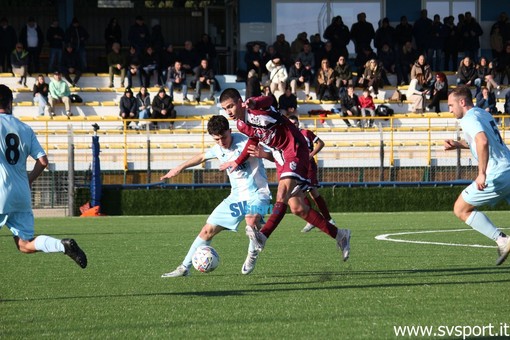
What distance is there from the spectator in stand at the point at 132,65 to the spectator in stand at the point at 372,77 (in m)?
6.89

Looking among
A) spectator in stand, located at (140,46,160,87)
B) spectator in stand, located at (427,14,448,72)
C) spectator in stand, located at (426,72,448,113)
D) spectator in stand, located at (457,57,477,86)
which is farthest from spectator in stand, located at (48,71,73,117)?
spectator in stand, located at (457,57,477,86)

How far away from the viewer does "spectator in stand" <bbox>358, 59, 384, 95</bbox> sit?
3097 centimetres

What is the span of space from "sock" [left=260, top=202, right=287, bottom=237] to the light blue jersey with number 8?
240 cm

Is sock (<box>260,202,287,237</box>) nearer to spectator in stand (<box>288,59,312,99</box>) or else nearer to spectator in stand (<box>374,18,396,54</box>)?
spectator in stand (<box>288,59,312,99</box>)

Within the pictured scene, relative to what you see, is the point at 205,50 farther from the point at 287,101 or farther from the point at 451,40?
the point at 451,40

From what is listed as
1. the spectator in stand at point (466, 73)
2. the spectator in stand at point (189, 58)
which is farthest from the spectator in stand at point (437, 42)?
the spectator in stand at point (189, 58)

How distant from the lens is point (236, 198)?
10008 mm

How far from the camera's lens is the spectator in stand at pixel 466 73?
104 ft

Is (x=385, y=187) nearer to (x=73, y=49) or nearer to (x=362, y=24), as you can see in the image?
(x=362, y=24)

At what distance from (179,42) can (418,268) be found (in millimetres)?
31022

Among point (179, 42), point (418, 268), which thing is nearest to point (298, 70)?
point (179, 42)

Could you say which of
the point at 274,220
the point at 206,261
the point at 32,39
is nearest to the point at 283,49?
the point at 32,39

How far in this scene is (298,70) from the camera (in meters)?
31.2

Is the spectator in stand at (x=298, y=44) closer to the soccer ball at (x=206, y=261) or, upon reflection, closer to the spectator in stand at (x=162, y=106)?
the spectator in stand at (x=162, y=106)
